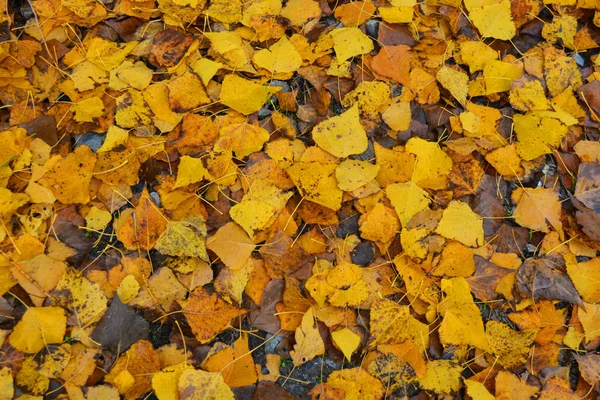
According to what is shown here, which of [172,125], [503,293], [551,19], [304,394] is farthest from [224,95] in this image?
[551,19]

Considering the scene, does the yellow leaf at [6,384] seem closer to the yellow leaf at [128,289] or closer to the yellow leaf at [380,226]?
the yellow leaf at [128,289]

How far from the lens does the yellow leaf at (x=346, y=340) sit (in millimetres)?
1604

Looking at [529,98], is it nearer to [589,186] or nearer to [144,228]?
[589,186]

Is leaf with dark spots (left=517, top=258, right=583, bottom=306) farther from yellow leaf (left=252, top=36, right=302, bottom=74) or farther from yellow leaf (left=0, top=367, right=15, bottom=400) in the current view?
yellow leaf (left=0, top=367, right=15, bottom=400)

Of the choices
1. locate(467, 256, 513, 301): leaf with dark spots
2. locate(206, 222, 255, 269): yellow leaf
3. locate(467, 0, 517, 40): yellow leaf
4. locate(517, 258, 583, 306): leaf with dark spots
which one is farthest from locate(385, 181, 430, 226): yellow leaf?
locate(467, 0, 517, 40): yellow leaf

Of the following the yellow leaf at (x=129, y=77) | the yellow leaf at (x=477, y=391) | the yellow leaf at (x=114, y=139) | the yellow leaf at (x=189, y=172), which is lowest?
the yellow leaf at (x=477, y=391)

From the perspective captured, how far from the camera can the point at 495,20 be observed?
79.0 inches

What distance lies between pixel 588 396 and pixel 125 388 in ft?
4.63

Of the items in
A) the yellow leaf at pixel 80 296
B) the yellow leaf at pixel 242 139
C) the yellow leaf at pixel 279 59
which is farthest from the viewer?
the yellow leaf at pixel 279 59

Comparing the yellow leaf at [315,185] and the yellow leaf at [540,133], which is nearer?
the yellow leaf at [315,185]

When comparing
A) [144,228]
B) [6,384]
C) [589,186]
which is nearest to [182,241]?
[144,228]

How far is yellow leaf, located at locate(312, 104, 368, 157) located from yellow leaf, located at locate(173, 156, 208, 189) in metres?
0.40

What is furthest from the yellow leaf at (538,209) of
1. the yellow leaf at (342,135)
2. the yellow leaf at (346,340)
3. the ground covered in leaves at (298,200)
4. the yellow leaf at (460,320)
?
the yellow leaf at (346,340)

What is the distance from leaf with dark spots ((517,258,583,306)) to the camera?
168 centimetres
